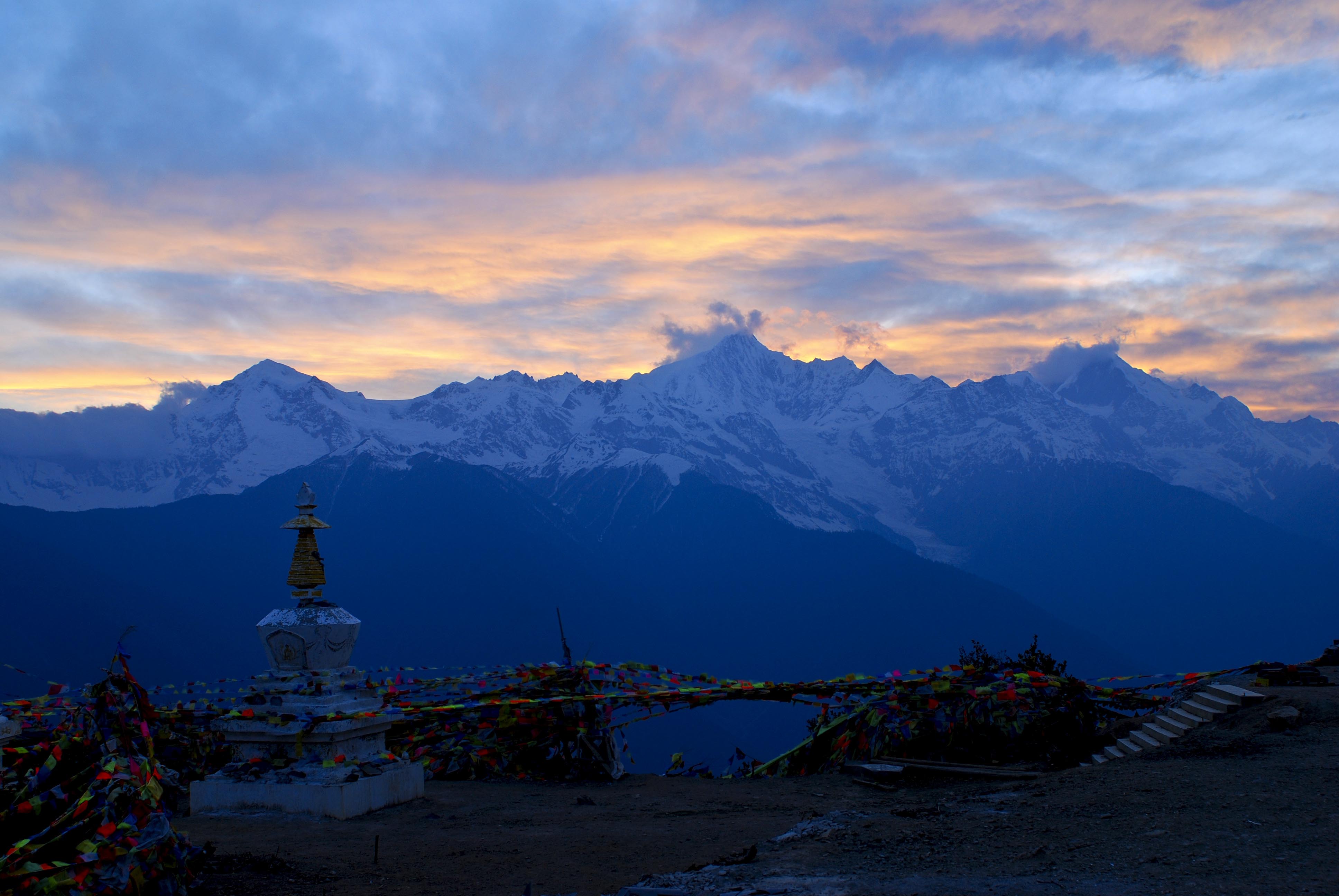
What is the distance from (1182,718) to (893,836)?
19.0ft

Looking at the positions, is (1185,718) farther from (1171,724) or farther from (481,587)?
(481,587)

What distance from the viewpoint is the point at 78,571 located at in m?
106

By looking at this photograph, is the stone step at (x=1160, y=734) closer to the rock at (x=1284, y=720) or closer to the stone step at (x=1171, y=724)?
the stone step at (x=1171, y=724)

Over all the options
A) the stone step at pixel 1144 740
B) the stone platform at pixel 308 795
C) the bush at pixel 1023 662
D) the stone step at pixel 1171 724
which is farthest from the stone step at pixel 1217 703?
the stone platform at pixel 308 795

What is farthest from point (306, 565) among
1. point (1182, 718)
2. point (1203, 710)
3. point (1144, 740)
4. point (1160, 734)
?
point (1203, 710)

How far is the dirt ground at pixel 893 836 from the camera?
6.23m

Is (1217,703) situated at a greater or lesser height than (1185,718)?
greater

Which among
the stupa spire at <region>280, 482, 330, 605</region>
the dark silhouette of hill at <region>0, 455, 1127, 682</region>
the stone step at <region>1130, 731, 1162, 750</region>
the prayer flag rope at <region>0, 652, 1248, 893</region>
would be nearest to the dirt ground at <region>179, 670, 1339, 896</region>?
the stone step at <region>1130, 731, 1162, 750</region>

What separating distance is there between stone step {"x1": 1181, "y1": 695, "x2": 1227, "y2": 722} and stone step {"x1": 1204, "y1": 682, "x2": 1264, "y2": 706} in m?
0.17

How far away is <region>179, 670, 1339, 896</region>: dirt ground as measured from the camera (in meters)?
6.23

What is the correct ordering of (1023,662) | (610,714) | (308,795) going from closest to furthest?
(308,795) → (610,714) → (1023,662)

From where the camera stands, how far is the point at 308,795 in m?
10.1

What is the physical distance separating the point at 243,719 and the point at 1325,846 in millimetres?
10166

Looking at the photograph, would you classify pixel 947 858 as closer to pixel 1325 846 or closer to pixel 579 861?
pixel 1325 846
